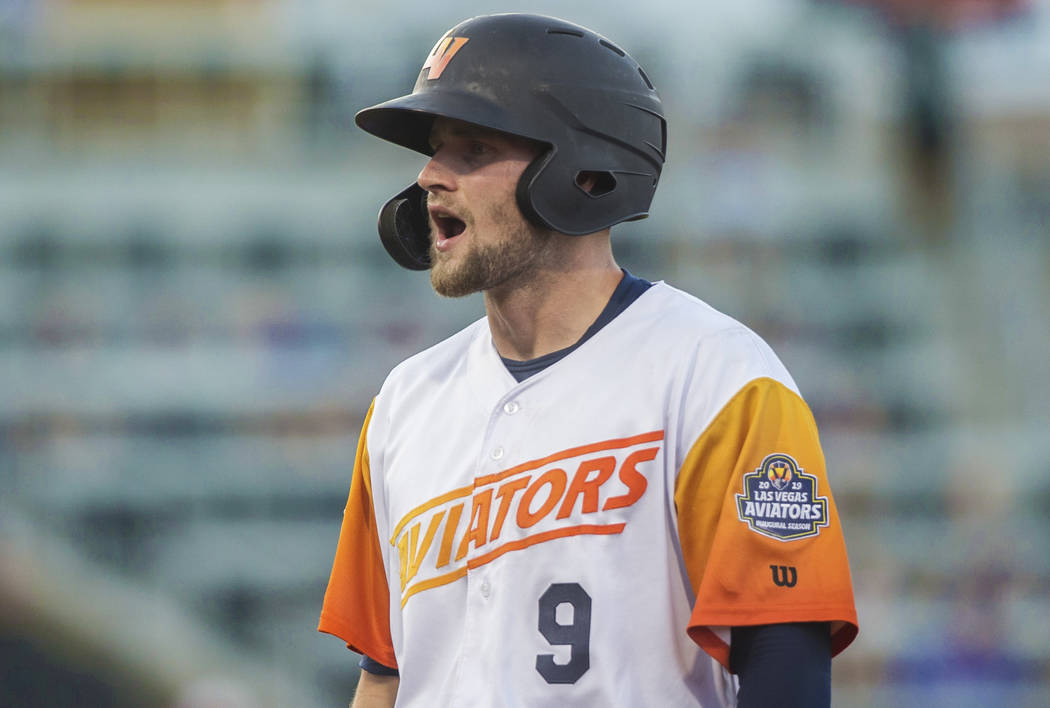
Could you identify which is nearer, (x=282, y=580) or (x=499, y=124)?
(x=499, y=124)

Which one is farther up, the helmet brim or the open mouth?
the helmet brim

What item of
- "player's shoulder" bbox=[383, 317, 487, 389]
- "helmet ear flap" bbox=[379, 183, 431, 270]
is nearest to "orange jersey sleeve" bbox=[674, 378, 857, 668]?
"player's shoulder" bbox=[383, 317, 487, 389]

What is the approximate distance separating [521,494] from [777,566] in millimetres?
415

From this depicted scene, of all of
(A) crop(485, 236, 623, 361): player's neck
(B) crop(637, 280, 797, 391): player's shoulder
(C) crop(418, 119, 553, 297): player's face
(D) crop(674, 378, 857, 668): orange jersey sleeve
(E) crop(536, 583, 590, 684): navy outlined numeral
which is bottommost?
(E) crop(536, 583, 590, 684): navy outlined numeral

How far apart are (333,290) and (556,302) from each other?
13.3 meters

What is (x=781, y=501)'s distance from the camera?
196 centimetres

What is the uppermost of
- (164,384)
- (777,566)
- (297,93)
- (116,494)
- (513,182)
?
(297,93)

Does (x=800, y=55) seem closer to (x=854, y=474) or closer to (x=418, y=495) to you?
(x=854, y=474)

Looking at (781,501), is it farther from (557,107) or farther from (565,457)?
(557,107)

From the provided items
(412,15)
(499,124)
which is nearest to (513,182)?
(499,124)

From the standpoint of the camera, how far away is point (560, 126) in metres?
2.27

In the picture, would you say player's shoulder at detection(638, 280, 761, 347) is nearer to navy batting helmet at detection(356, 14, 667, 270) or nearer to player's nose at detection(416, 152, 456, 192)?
navy batting helmet at detection(356, 14, 667, 270)

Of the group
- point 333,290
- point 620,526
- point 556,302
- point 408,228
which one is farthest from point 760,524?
point 333,290

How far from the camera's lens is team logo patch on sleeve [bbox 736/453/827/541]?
1944 mm
